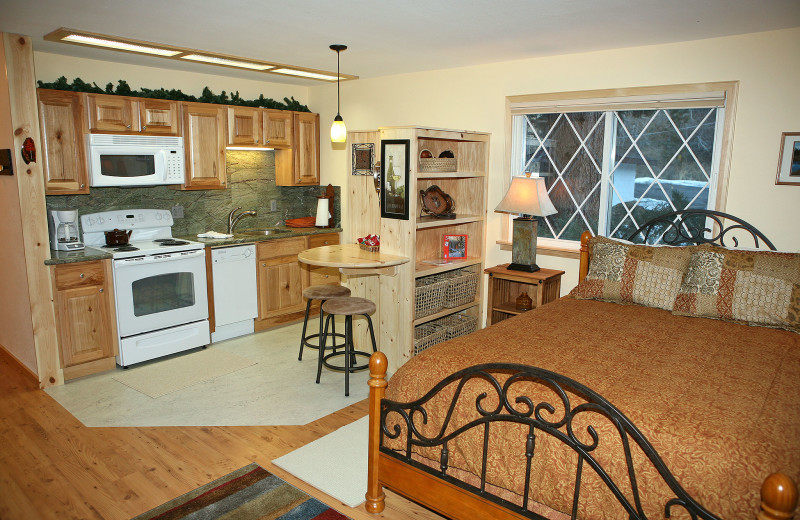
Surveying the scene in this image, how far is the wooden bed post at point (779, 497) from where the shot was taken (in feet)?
4.50

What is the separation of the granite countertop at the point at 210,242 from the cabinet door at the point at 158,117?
0.98 metres

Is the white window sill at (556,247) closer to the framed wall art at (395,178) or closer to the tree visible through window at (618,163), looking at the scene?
the tree visible through window at (618,163)

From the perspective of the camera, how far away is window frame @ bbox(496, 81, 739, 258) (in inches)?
140

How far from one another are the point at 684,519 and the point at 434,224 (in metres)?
2.79

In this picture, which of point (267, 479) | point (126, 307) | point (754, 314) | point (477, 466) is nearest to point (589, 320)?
point (754, 314)

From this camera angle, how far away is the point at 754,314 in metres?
3.00

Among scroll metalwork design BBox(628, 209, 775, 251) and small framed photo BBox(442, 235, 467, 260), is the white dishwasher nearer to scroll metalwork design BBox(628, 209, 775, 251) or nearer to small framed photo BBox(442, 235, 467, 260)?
small framed photo BBox(442, 235, 467, 260)

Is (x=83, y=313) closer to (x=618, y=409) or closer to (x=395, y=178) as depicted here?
(x=395, y=178)

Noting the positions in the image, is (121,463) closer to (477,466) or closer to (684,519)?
(477,466)

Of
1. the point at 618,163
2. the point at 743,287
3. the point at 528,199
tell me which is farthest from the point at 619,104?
the point at 743,287

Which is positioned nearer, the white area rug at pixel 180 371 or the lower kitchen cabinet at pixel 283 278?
the white area rug at pixel 180 371

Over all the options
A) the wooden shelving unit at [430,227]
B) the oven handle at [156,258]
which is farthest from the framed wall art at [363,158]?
the oven handle at [156,258]

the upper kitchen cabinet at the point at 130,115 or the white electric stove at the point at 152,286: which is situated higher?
the upper kitchen cabinet at the point at 130,115

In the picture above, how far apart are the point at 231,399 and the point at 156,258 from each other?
136 centimetres
